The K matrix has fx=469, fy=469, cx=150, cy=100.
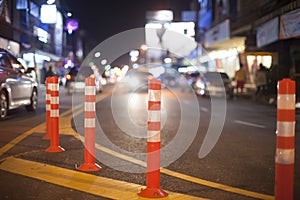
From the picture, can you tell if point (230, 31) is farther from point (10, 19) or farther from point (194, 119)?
point (194, 119)

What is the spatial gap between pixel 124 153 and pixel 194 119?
6135 millimetres

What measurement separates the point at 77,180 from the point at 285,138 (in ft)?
8.53

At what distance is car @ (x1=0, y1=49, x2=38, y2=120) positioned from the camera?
11.6 meters

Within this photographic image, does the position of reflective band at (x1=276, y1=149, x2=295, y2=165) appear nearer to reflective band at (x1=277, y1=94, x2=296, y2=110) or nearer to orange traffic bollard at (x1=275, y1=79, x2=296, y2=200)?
orange traffic bollard at (x1=275, y1=79, x2=296, y2=200)

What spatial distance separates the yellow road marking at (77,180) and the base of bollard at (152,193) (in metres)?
0.06

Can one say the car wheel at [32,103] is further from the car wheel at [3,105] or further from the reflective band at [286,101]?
the reflective band at [286,101]

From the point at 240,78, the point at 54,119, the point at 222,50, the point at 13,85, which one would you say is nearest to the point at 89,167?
the point at 54,119

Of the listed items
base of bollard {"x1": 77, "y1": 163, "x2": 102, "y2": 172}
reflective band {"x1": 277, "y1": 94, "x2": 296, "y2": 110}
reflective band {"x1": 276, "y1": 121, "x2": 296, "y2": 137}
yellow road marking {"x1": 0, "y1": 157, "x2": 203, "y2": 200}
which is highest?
reflective band {"x1": 277, "y1": 94, "x2": 296, "y2": 110}

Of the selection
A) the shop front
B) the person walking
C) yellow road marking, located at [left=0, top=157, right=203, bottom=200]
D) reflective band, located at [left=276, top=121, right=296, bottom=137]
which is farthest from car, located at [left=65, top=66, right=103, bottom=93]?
reflective band, located at [left=276, top=121, right=296, bottom=137]

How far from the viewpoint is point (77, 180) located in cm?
557

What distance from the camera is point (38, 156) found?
6930 mm

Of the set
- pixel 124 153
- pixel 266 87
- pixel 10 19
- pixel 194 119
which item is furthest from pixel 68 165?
pixel 10 19

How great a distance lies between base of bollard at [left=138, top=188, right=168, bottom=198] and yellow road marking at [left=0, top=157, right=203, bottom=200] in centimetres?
6

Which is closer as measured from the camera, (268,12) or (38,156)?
(38,156)
